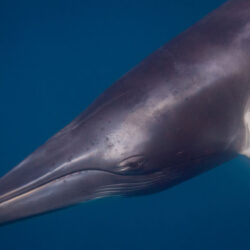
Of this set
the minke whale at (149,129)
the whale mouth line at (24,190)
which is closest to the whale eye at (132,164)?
the minke whale at (149,129)

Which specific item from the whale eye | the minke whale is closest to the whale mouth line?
the minke whale

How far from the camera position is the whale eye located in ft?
20.3

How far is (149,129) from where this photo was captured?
6.15 m

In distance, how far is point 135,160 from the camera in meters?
6.22

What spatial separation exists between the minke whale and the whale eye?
2cm

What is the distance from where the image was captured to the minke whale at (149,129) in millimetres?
6160

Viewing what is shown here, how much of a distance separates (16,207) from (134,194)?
7.95 ft

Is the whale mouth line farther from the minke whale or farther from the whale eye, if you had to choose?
the whale eye

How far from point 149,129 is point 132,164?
74 cm

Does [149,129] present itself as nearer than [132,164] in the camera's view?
Yes

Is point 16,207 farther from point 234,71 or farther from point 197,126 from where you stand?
point 234,71

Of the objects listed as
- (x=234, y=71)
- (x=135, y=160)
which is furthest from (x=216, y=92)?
(x=135, y=160)

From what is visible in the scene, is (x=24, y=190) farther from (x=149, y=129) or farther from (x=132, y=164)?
(x=149, y=129)

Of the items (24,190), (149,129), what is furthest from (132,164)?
(24,190)
